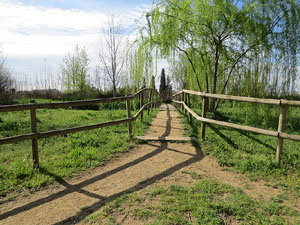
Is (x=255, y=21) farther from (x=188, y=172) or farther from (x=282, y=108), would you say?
(x=188, y=172)

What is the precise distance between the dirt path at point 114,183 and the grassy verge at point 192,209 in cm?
22

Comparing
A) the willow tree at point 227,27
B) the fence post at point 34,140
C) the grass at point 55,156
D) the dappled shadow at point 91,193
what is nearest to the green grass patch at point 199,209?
the dappled shadow at point 91,193

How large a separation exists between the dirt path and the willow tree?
13.6 feet

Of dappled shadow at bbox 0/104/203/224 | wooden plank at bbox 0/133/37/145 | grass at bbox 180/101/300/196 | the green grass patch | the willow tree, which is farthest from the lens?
the willow tree

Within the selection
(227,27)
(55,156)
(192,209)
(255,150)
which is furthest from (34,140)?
(227,27)

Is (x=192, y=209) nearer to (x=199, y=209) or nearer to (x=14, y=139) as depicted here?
(x=199, y=209)

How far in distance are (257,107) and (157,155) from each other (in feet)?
15.3

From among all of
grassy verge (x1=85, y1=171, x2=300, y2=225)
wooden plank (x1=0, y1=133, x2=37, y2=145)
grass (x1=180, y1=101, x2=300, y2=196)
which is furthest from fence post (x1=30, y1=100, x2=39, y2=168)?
grass (x1=180, y1=101, x2=300, y2=196)

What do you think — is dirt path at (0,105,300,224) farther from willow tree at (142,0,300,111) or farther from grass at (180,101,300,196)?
willow tree at (142,0,300,111)

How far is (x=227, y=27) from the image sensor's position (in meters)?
6.62

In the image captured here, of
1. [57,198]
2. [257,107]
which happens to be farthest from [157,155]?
[257,107]

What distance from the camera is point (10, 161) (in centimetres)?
418

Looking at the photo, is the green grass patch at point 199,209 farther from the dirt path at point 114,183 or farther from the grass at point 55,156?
the grass at point 55,156

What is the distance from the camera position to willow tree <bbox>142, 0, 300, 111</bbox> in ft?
20.7
